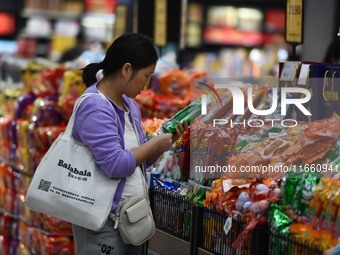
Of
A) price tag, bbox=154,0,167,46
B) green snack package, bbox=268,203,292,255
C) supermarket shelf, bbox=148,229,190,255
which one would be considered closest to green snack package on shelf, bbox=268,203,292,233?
green snack package, bbox=268,203,292,255

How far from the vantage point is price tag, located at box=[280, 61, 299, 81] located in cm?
276

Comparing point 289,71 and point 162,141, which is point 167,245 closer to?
point 162,141

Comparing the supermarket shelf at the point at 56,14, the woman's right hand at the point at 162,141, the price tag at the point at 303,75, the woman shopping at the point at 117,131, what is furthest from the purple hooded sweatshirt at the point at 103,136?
the supermarket shelf at the point at 56,14

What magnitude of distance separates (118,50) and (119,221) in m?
0.66

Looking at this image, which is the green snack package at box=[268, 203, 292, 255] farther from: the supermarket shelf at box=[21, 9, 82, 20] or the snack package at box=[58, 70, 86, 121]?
the supermarket shelf at box=[21, 9, 82, 20]

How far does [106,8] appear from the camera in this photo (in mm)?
15117

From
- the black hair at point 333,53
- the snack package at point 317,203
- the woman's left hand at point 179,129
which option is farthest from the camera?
the black hair at point 333,53

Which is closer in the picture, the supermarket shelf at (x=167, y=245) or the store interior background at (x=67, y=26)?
the supermarket shelf at (x=167, y=245)

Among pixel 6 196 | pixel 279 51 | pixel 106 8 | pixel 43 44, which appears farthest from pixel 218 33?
pixel 6 196

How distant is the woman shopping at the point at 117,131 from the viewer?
7.55ft

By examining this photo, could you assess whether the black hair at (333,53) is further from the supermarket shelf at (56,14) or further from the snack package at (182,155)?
the supermarket shelf at (56,14)

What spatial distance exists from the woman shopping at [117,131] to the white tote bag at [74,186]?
42mm

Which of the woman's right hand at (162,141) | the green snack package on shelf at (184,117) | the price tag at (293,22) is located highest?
the price tag at (293,22)

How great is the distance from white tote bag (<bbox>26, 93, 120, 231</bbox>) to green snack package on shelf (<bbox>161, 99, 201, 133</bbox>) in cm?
33
